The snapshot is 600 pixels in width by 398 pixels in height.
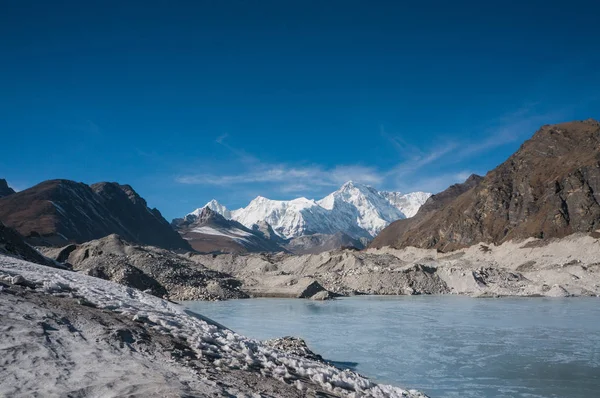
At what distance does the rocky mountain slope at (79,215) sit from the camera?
109m

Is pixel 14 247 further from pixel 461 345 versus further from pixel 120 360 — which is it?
pixel 461 345

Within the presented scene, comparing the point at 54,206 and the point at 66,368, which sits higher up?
the point at 54,206

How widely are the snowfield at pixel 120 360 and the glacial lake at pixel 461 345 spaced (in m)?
3.76

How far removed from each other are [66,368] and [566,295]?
4658 cm

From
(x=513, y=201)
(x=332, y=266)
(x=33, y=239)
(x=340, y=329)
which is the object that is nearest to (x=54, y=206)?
(x=33, y=239)

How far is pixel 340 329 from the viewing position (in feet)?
71.2

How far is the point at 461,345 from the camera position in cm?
1645

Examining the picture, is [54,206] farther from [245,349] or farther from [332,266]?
[245,349]

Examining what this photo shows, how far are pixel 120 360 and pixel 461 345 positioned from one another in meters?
14.0

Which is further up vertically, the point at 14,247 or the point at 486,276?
the point at 14,247

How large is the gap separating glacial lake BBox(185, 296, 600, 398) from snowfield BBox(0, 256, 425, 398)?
3.76 metres

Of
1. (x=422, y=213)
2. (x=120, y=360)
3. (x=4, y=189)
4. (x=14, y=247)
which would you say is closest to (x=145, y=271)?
(x=14, y=247)

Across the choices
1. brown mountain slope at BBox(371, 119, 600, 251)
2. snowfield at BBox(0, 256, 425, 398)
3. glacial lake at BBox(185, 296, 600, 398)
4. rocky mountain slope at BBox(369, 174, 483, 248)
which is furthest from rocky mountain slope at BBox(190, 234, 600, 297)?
rocky mountain slope at BBox(369, 174, 483, 248)

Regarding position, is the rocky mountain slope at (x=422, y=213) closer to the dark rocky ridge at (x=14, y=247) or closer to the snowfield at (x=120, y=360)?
the dark rocky ridge at (x=14, y=247)
